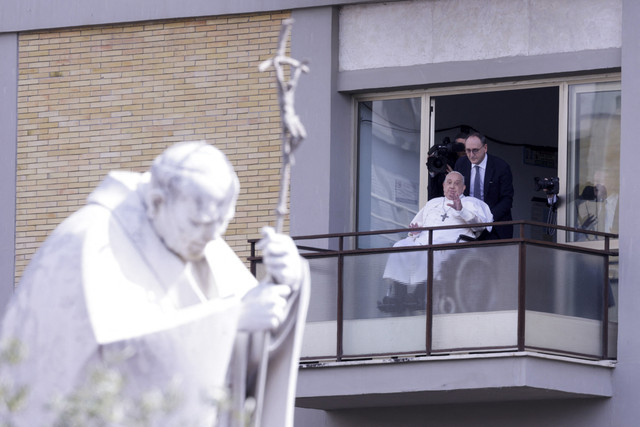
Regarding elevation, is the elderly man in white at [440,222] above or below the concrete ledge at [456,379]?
above

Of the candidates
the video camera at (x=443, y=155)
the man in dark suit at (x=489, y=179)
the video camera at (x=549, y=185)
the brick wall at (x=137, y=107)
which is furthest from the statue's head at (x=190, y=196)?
the brick wall at (x=137, y=107)

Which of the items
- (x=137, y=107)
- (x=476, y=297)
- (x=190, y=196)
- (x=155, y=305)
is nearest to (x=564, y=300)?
(x=476, y=297)

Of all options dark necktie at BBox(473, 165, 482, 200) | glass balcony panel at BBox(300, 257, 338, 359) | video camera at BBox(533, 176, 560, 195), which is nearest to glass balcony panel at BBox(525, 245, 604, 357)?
dark necktie at BBox(473, 165, 482, 200)

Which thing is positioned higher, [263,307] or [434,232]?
[434,232]

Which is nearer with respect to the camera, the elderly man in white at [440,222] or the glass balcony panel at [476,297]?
the glass balcony panel at [476,297]

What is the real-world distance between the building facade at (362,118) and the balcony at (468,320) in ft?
0.14

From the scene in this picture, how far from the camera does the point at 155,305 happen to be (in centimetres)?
920

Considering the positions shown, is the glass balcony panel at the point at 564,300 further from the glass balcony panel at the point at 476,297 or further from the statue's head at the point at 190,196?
the statue's head at the point at 190,196

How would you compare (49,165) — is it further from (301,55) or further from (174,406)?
(174,406)

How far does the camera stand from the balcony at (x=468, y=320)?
20312mm

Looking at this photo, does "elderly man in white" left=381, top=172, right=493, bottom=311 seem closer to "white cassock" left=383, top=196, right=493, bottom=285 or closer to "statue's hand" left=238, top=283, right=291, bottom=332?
"white cassock" left=383, top=196, right=493, bottom=285

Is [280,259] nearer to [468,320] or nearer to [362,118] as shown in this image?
[468,320]

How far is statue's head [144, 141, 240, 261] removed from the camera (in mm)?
9062

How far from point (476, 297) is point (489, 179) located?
3.93ft
